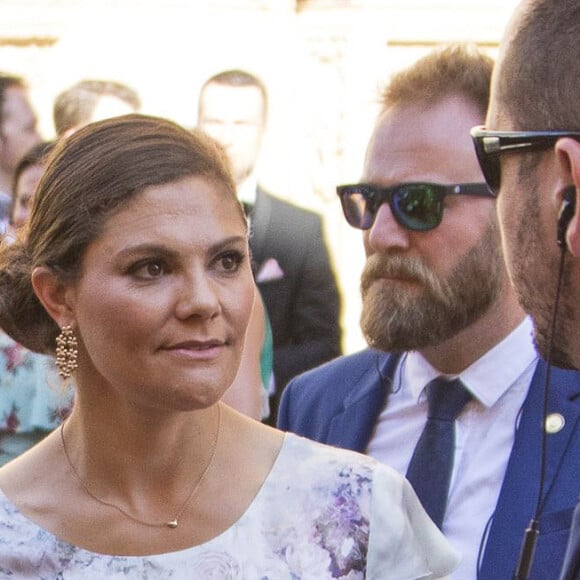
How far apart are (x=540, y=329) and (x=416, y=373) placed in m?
1.23

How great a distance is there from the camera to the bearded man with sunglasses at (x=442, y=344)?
320cm

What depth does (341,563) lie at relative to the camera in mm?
2721

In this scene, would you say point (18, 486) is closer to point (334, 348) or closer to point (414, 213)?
point (414, 213)

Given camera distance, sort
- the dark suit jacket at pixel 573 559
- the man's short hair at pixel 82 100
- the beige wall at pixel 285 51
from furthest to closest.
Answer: the beige wall at pixel 285 51 → the man's short hair at pixel 82 100 → the dark suit jacket at pixel 573 559

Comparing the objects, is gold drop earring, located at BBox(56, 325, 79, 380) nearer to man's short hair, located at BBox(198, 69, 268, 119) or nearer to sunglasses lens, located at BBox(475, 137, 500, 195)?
sunglasses lens, located at BBox(475, 137, 500, 195)

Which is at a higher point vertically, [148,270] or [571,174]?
[571,174]

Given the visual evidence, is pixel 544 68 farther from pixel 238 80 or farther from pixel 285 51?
pixel 285 51

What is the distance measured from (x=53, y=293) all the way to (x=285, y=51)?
409 cm

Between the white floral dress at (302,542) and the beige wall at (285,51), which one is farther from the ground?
the beige wall at (285,51)

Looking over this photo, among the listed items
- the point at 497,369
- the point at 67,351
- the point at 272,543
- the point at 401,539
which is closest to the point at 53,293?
the point at 67,351

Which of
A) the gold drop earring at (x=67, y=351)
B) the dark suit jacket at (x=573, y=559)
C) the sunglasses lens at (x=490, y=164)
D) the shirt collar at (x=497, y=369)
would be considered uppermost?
the sunglasses lens at (x=490, y=164)

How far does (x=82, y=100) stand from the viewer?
5797 mm

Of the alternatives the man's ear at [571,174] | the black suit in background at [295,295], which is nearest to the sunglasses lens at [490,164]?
the man's ear at [571,174]

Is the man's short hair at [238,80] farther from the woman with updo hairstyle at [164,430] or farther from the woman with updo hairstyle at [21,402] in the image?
the woman with updo hairstyle at [164,430]
